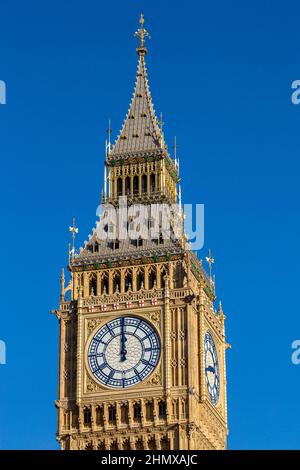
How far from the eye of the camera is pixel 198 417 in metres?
109

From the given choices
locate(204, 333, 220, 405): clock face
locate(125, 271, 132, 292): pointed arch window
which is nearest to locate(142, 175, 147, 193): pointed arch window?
locate(125, 271, 132, 292): pointed arch window

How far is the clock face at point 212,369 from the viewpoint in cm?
11119

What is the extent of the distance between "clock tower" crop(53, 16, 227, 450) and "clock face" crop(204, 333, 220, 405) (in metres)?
0.05

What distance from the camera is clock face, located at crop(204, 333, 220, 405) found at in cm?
11119

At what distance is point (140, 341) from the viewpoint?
110 m

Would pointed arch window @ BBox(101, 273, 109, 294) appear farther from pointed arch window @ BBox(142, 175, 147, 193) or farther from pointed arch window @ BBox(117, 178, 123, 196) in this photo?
pointed arch window @ BBox(142, 175, 147, 193)

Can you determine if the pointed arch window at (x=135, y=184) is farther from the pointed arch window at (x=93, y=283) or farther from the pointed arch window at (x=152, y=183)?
the pointed arch window at (x=93, y=283)

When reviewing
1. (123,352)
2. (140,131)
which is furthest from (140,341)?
(140,131)

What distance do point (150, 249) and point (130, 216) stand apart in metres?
2.88
